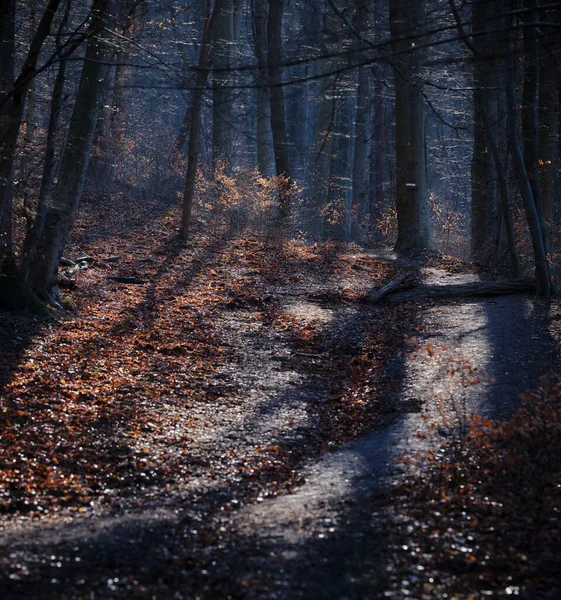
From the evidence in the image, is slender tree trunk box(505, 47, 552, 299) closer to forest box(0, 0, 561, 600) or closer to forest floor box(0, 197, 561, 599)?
forest box(0, 0, 561, 600)

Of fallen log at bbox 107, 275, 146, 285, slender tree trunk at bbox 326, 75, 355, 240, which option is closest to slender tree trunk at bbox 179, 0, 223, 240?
fallen log at bbox 107, 275, 146, 285

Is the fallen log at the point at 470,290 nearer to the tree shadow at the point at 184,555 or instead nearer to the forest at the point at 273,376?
the forest at the point at 273,376

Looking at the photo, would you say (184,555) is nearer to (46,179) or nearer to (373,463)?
(373,463)

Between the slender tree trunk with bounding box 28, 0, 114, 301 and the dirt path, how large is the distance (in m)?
3.26

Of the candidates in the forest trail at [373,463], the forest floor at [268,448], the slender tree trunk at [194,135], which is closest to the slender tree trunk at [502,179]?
the forest floor at [268,448]

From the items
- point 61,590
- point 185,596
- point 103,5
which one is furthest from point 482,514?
point 103,5

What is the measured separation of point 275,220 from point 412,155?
4.04 m

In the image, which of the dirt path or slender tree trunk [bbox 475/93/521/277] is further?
slender tree trunk [bbox 475/93/521/277]

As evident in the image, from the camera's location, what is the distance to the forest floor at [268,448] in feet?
12.1

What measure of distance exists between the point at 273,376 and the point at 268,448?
2.35 m

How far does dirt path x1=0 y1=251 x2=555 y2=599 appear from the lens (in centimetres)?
358

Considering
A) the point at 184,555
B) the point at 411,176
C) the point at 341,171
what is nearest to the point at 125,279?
the point at 411,176

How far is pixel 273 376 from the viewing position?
8.54 meters

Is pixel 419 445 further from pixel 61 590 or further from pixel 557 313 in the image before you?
pixel 557 313
